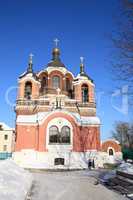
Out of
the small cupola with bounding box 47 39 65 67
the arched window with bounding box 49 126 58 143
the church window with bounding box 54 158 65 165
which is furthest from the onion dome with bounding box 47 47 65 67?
the church window with bounding box 54 158 65 165

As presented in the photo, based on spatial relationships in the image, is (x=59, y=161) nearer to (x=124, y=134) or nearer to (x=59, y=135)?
(x=59, y=135)

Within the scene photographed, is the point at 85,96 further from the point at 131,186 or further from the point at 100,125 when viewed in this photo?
the point at 131,186

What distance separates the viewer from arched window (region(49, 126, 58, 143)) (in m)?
31.1

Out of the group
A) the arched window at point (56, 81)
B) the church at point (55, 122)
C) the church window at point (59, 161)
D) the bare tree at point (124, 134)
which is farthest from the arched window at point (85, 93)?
the bare tree at point (124, 134)

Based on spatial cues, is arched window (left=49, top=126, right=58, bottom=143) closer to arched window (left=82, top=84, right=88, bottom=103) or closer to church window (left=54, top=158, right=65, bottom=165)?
church window (left=54, top=158, right=65, bottom=165)

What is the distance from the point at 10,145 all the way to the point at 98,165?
115 ft

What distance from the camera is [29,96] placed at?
35.2 meters

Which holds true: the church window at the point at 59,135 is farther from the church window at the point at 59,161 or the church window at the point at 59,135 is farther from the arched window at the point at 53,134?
the church window at the point at 59,161

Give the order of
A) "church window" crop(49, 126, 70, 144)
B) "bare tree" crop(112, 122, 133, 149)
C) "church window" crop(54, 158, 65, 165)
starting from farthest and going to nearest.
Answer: "bare tree" crop(112, 122, 133, 149) → "church window" crop(49, 126, 70, 144) → "church window" crop(54, 158, 65, 165)

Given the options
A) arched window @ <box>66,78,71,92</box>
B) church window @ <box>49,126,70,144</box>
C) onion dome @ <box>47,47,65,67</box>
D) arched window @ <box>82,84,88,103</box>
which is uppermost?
onion dome @ <box>47,47,65,67</box>

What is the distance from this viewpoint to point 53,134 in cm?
3145

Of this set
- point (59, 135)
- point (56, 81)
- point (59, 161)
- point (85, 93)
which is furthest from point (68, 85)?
point (59, 161)

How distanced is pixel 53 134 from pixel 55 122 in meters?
1.46

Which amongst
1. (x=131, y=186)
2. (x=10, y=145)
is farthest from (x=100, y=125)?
(x=10, y=145)
